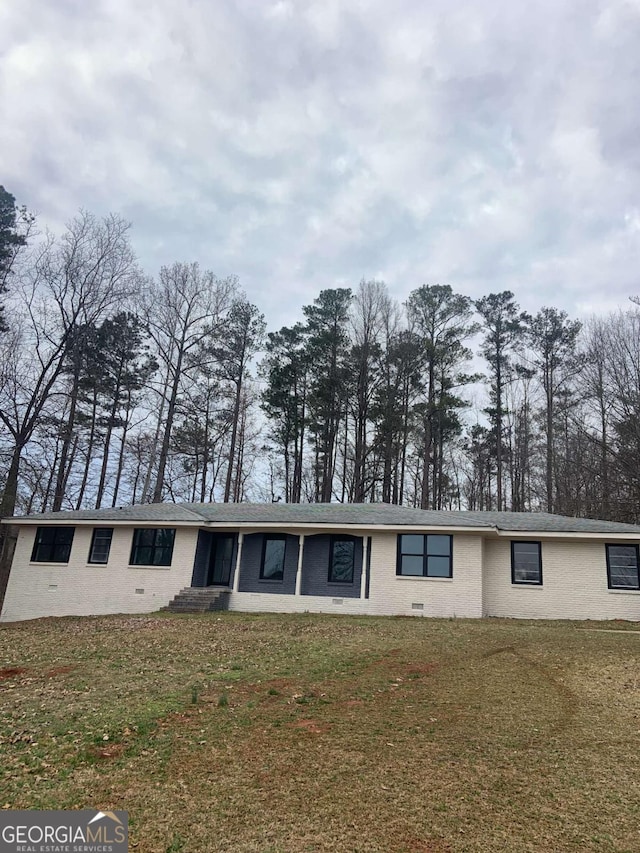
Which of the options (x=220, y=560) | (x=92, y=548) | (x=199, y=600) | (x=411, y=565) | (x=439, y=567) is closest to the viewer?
(x=439, y=567)

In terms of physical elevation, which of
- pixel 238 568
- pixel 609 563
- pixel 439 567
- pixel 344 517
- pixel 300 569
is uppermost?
pixel 344 517

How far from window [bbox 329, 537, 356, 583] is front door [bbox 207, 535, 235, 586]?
3419mm

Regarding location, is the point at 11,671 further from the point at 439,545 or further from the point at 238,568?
the point at 439,545

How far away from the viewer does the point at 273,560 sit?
54.2 ft

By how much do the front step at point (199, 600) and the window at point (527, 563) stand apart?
8497 millimetres

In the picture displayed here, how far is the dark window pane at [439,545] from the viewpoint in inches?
587

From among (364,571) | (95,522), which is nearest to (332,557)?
(364,571)

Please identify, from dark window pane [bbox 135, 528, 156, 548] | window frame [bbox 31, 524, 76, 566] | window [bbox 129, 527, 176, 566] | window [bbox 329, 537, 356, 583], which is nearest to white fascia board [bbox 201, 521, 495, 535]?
window [bbox 329, 537, 356, 583]

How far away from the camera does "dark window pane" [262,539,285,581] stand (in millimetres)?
16328

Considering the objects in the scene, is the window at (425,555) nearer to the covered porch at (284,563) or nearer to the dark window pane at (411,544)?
the dark window pane at (411,544)

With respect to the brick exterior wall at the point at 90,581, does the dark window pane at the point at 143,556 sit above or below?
above

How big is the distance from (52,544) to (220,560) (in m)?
5.79

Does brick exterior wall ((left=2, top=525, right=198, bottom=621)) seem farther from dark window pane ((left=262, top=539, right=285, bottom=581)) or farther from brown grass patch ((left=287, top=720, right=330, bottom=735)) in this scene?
brown grass patch ((left=287, top=720, right=330, bottom=735))

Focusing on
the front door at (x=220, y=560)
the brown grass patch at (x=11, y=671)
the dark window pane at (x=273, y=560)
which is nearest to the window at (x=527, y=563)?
the dark window pane at (x=273, y=560)
